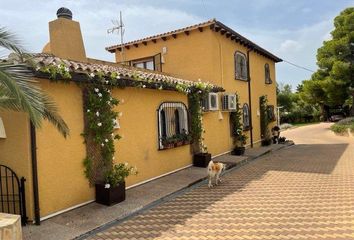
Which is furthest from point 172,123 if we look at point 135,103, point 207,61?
point 207,61

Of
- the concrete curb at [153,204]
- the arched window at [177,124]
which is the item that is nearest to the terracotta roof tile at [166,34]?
the arched window at [177,124]

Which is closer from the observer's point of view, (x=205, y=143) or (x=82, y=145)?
(x=82, y=145)

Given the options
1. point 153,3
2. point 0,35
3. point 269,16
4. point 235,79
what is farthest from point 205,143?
point 0,35

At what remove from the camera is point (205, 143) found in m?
13.1

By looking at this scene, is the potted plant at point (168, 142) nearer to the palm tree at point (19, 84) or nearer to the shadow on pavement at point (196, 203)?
the shadow on pavement at point (196, 203)

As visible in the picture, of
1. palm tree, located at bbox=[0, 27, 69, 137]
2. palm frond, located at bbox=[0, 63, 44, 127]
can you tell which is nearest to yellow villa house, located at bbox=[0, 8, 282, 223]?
palm tree, located at bbox=[0, 27, 69, 137]

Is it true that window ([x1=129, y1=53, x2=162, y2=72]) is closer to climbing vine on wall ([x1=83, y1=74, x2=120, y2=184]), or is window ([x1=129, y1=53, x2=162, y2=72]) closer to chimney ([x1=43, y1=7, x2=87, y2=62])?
chimney ([x1=43, y1=7, x2=87, y2=62])

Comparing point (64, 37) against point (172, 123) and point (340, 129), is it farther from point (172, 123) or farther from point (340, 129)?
point (340, 129)

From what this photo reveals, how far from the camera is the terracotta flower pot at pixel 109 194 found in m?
7.25

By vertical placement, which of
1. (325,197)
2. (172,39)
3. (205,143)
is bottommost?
(325,197)

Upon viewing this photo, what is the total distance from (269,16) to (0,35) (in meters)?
12.8

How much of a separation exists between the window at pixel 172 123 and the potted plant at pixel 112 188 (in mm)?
2788

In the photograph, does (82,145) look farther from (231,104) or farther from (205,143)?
(231,104)

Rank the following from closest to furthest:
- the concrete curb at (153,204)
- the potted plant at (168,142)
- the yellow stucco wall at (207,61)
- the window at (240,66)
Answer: the concrete curb at (153,204) → the potted plant at (168,142) → the yellow stucco wall at (207,61) → the window at (240,66)
